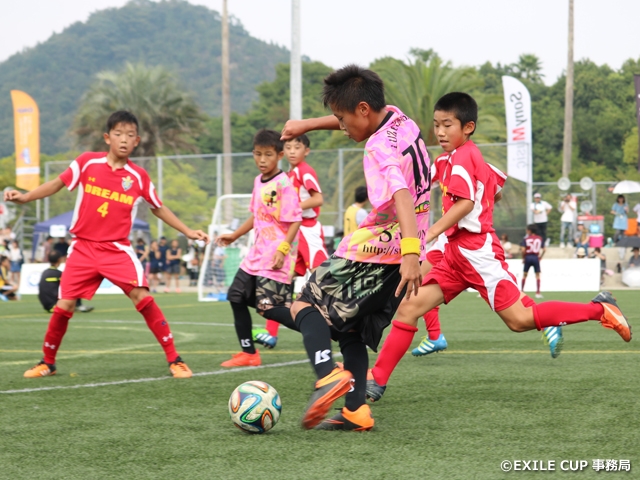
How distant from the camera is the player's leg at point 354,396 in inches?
168

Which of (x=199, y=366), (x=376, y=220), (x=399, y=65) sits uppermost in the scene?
(x=399, y=65)

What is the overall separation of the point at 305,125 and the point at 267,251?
266 centimetres

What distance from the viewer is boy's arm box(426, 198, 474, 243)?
4891 millimetres

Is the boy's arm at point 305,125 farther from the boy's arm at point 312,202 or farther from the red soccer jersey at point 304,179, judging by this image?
the red soccer jersey at point 304,179

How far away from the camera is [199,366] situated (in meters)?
7.14

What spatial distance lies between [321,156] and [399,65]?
45.1 feet

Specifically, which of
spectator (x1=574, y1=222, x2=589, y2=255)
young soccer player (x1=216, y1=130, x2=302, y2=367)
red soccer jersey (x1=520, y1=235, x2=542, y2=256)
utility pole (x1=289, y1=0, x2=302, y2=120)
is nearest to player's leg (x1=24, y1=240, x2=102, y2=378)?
young soccer player (x1=216, y1=130, x2=302, y2=367)

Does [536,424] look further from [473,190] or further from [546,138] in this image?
[546,138]

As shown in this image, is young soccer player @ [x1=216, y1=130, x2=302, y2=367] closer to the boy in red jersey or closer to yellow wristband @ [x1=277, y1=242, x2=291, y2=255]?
yellow wristband @ [x1=277, y1=242, x2=291, y2=255]

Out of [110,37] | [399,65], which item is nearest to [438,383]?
[399,65]

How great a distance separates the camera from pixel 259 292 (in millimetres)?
7039

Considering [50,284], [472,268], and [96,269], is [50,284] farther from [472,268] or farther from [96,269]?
[472,268]

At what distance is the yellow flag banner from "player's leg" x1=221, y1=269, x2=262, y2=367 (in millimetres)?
21856

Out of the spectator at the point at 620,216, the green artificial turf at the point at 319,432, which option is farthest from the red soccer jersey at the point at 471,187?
the spectator at the point at 620,216
